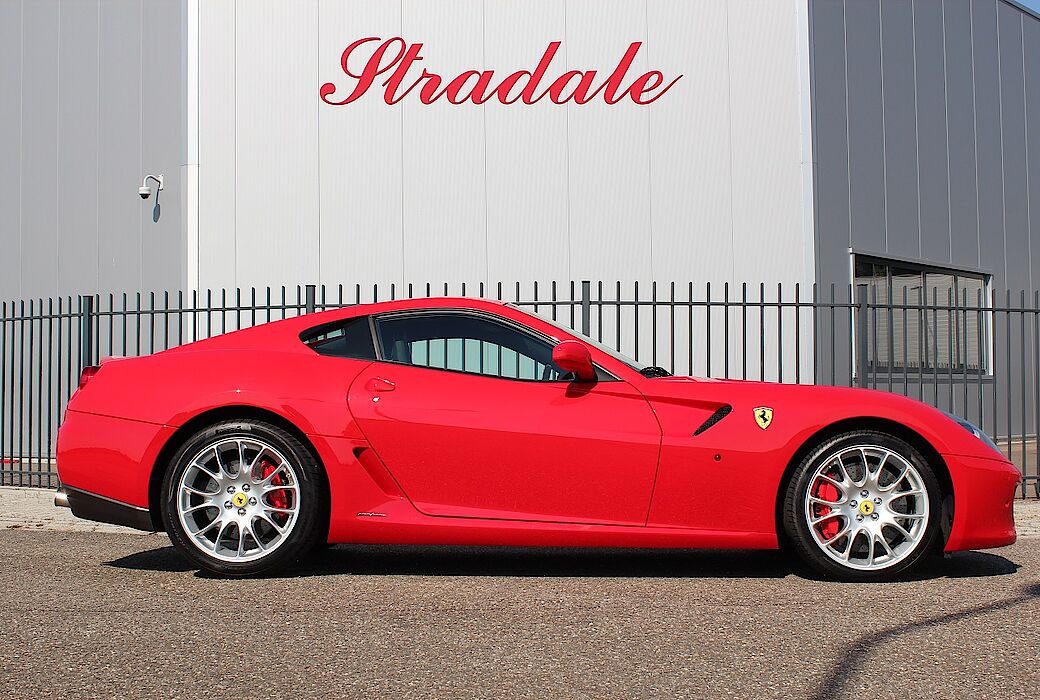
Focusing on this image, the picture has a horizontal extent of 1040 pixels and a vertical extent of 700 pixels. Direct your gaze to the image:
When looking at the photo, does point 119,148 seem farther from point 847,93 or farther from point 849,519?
point 849,519

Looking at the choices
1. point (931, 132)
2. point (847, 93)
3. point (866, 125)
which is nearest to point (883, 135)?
point (866, 125)

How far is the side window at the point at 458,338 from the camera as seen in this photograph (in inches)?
212

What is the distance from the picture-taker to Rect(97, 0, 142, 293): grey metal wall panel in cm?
1375

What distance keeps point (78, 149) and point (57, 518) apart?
789 centimetres

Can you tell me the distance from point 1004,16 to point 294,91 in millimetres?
11236

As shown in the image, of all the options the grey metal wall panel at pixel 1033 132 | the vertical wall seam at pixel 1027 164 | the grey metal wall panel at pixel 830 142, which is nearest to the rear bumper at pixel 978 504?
the grey metal wall panel at pixel 830 142

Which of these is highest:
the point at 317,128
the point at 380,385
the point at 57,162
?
the point at 317,128

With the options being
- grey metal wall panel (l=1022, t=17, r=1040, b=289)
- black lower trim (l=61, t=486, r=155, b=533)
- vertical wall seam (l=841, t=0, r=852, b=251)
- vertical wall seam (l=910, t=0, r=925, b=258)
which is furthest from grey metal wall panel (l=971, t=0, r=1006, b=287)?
black lower trim (l=61, t=486, r=155, b=533)

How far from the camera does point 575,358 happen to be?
5027mm

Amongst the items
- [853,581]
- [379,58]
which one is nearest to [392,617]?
[853,581]

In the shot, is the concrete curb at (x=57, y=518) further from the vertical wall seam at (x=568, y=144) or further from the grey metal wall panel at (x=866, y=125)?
the grey metal wall panel at (x=866, y=125)

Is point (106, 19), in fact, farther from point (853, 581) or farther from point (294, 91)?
point (853, 581)

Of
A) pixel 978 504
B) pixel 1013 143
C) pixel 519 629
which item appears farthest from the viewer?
pixel 1013 143

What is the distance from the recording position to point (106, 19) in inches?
556
